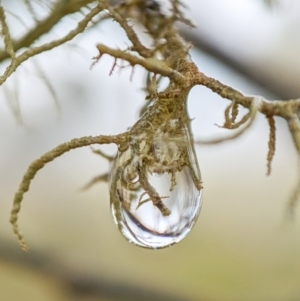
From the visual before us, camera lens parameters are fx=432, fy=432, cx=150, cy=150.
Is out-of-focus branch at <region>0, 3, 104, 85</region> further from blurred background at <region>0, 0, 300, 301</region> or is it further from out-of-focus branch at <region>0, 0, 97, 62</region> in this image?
blurred background at <region>0, 0, 300, 301</region>

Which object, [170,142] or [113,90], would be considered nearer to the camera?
[170,142]

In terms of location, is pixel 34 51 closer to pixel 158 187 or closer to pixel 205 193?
pixel 158 187

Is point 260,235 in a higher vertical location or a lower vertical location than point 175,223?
higher

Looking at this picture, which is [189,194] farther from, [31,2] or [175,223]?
[31,2]

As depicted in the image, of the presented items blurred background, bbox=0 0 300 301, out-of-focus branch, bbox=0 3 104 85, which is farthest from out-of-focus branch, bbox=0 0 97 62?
blurred background, bbox=0 0 300 301

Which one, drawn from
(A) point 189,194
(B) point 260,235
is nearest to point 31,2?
(A) point 189,194
